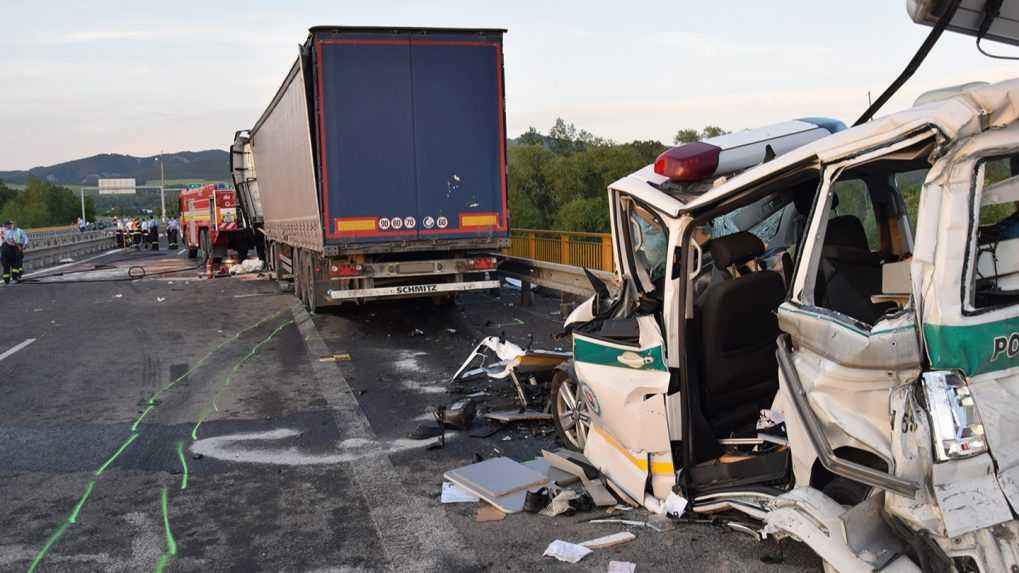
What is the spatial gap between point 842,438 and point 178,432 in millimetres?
5661

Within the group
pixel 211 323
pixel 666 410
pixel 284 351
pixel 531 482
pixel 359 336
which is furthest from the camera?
pixel 211 323

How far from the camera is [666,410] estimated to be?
4.64 metres

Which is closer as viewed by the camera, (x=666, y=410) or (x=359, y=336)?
(x=666, y=410)

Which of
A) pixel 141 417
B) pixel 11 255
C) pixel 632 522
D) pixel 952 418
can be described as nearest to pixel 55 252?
pixel 11 255

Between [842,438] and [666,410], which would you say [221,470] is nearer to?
[666,410]

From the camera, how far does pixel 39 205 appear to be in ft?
419

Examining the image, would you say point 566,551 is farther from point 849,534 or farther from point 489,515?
point 849,534

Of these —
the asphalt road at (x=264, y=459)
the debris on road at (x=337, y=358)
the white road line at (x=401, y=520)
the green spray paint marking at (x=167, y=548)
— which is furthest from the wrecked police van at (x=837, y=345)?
the debris on road at (x=337, y=358)

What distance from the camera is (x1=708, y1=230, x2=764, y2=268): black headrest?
4.55 metres

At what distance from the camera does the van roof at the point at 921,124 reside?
316cm

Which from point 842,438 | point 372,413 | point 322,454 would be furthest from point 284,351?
point 842,438

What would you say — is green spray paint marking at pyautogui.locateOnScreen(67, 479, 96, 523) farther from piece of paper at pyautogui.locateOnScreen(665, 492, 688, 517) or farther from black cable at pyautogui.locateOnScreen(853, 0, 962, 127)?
black cable at pyautogui.locateOnScreen(853, 0, 962, 127)

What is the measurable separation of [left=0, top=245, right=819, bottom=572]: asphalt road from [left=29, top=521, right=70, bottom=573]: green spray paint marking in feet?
0.08

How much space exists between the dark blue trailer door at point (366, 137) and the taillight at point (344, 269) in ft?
1.58
